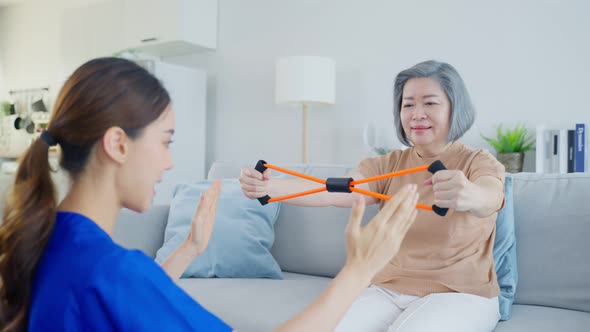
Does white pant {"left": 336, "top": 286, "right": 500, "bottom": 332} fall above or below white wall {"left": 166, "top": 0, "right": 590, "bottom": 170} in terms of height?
below

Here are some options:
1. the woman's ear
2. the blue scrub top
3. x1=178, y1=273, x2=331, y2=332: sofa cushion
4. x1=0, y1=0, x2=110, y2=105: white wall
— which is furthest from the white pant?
x1=0, y1=0, x2=110, y2=105: white wall

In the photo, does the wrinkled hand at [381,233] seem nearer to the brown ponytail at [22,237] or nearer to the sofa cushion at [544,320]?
the brown ponytail at [22,237]

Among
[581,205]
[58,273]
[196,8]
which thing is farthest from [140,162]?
[196,8]

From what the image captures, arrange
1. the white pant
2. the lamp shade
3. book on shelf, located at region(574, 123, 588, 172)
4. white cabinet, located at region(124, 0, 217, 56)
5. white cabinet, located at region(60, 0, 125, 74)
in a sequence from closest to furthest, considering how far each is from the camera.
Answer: the white pant → book on shelf, located at region(574, 123, 588, 172) → the lamp shade → white cabinet, located at region(124, 0, 217, 56) → white cabinet, located at region(60, 0, 125, 74)

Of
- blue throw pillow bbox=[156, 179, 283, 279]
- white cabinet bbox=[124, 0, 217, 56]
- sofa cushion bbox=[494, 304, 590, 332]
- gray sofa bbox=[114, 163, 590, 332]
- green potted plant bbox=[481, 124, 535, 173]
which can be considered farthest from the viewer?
white cabinet bbox=[124, 0, 217, 56]

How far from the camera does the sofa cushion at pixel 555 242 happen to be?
161 cm

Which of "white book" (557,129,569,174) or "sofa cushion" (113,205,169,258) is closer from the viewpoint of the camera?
"sofa cushion" (113,205,169,258)

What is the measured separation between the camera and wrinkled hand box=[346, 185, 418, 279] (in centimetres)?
82

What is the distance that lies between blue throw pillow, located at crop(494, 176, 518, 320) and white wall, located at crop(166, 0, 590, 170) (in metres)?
1.66

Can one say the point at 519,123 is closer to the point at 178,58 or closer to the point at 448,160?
the point at 448,160

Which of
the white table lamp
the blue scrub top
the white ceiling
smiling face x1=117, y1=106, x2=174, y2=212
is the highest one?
the white ceiling

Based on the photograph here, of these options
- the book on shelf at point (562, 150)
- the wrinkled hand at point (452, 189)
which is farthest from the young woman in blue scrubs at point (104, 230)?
the book on shelf at point (562, 150)

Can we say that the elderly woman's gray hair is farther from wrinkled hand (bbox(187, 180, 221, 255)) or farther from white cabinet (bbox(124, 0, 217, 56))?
white cabinet (bbox(124, 0, 217, 56))

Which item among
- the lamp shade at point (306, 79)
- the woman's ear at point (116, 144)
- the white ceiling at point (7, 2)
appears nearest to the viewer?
the woman's ear at point (116, 144)
